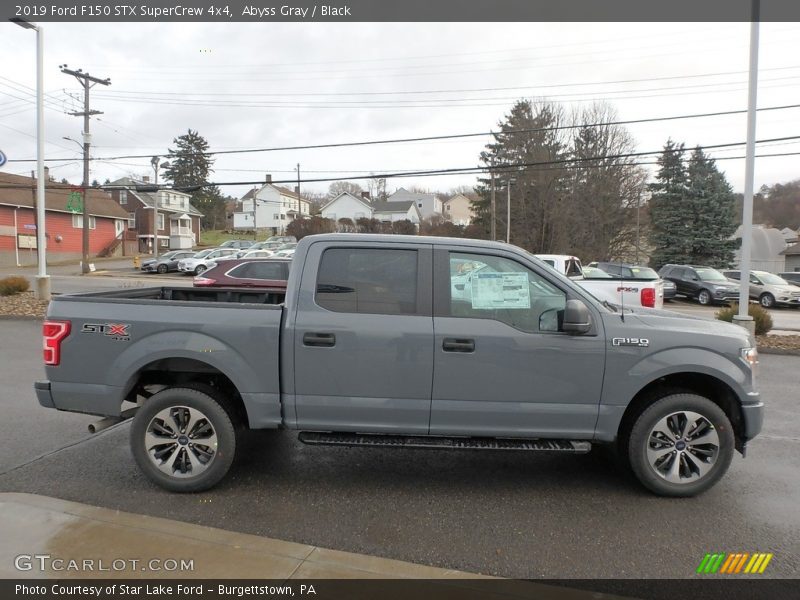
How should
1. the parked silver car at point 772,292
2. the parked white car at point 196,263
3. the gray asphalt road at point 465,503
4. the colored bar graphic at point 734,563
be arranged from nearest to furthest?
the colored bar graphic at point 734,563, the gray asphalt road at point 465,503, the parked silver car at point 772,292, the parked white car at point 196,263

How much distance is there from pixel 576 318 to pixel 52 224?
173 feet

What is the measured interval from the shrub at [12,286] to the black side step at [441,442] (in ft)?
56.9

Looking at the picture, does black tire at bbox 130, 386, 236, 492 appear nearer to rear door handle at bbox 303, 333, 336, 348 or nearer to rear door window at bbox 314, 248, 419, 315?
rear door handle at bbox 303, 333, 336, 348

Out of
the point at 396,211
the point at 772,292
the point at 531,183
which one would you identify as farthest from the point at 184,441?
the point at 396,211

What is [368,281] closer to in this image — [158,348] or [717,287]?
[158,348]

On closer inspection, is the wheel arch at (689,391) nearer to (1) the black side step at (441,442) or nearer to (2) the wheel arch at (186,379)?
(1) the black side step at (441,442)

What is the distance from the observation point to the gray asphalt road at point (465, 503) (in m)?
3.21

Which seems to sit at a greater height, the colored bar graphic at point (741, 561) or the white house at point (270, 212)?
the white house at point (270, 212)

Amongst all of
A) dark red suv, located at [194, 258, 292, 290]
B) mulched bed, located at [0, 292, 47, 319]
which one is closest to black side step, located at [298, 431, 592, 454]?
dark red suv, located at [194, 258, 292, 290]

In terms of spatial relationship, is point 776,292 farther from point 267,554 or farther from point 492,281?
point 267,554

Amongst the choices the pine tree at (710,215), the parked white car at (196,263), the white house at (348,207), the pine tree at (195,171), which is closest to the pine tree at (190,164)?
the pine tree at (195,171)

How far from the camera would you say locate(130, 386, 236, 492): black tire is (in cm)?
390

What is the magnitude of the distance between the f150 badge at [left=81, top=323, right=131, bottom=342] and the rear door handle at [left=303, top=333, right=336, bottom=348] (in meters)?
1.35
